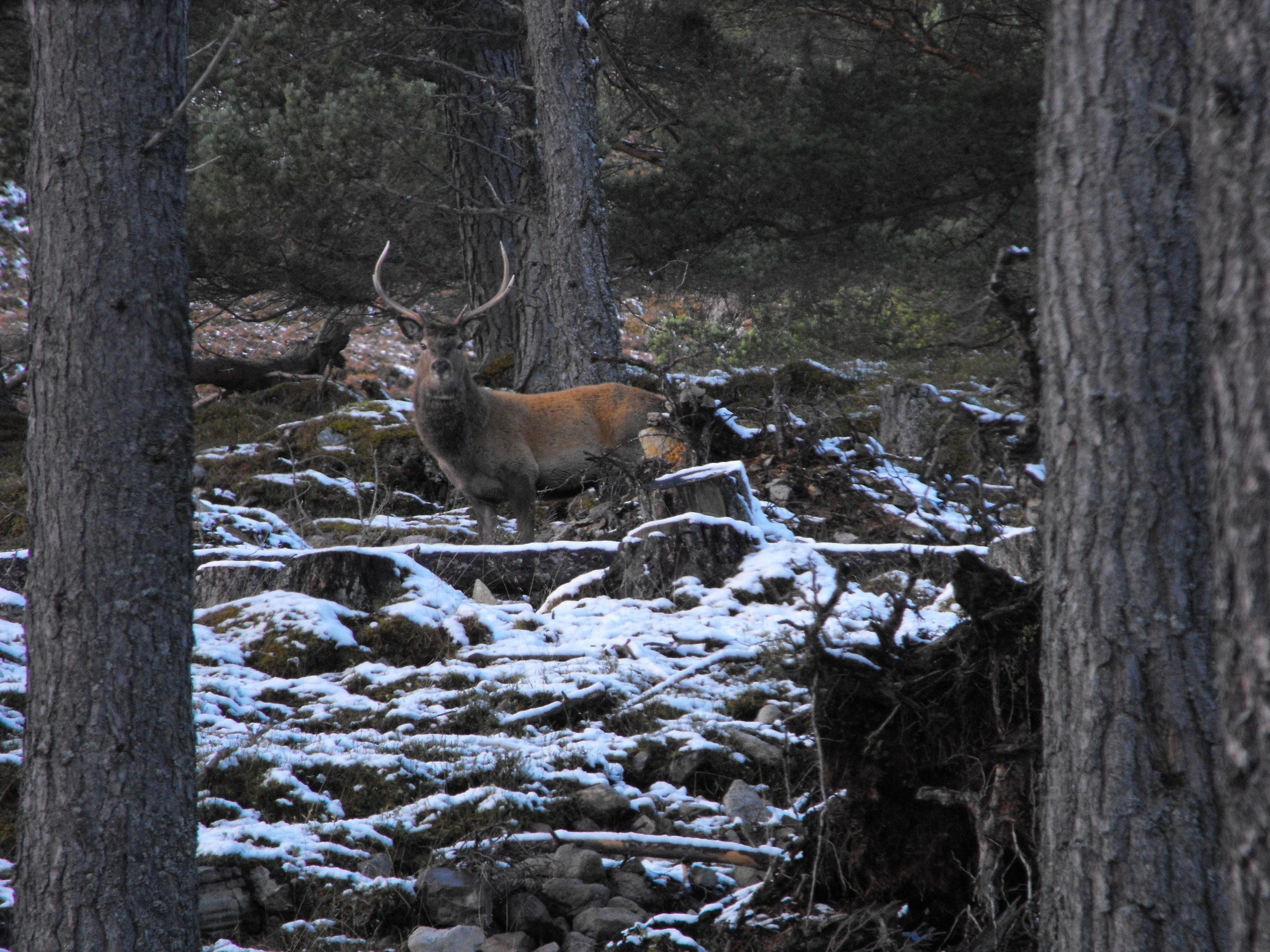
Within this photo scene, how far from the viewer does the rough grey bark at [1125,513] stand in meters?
2.01

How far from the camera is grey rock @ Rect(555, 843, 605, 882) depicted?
3.19 m

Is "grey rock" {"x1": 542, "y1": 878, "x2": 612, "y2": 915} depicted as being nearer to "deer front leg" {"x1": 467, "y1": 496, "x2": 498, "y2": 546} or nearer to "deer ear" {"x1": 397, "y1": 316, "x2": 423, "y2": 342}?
"deer front leg" {"x1": 467, "y1": 496, "x2": 498, "y2": 546}

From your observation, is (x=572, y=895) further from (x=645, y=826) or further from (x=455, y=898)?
(x=645, y=826)

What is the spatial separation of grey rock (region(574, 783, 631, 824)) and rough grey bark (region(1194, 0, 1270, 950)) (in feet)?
7.62

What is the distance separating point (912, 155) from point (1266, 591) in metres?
11.3

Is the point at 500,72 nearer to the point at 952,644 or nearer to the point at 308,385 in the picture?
the point at 308,385

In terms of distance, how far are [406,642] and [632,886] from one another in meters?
2.19

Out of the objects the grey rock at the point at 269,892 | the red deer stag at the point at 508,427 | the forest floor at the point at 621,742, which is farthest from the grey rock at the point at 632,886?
the red deer stag at the point at 508,427

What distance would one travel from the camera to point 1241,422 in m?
1.45

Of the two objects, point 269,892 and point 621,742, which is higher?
point 621,742

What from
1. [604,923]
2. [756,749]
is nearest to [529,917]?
[604,923]

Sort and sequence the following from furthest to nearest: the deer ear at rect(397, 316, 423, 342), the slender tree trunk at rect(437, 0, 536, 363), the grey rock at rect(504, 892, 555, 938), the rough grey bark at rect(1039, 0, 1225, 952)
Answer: the slender tree trunk at rect(437, 0, 536, 363)
the deer ear at rect(397, 316, 423, 342)
the grey rock at rect(504, 892, 555, 938)
the rough grey bark at rect(1039, 0, 1225, 952)

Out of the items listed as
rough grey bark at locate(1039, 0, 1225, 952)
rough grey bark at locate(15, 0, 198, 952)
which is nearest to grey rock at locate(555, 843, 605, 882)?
rough grey bark at locate(15, 0, 198, 952)

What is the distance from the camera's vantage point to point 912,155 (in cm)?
1193
